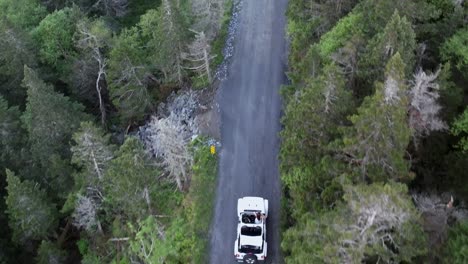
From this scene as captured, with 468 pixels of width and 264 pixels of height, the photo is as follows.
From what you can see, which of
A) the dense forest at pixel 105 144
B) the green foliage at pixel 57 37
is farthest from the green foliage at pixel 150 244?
the green foliage at pixel 57 37

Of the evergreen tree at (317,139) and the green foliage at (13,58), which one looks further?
the green foliage at (13,58)

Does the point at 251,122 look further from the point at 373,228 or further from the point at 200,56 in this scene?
the point at 373,228

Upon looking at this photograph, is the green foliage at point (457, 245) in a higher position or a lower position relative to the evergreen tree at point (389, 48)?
lower

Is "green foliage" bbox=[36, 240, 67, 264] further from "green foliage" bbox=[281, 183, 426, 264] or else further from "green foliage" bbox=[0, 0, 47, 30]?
"green foliage" bbox=[0, 0, 47, 30]

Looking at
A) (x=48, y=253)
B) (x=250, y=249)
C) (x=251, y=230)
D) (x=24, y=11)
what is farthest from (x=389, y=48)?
(x=24, y=11)

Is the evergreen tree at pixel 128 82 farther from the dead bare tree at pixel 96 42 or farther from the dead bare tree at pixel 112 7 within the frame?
the dead bare tree at pixel 112 7

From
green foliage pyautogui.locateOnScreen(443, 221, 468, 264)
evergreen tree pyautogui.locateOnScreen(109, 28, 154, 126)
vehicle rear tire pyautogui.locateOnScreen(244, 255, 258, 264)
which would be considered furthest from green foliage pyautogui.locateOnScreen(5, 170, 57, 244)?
green foliage pyautogui.locateOnScreen(443, 221, 468, 264)

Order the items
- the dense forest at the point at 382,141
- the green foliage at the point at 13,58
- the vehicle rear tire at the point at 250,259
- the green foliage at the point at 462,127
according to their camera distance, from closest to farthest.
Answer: the dense forest at the point at 382,141 → the green foliage at the point at 462,127 → the vehicle rear tire at the point at 250,259 → the green foliage at the point at 13,58
